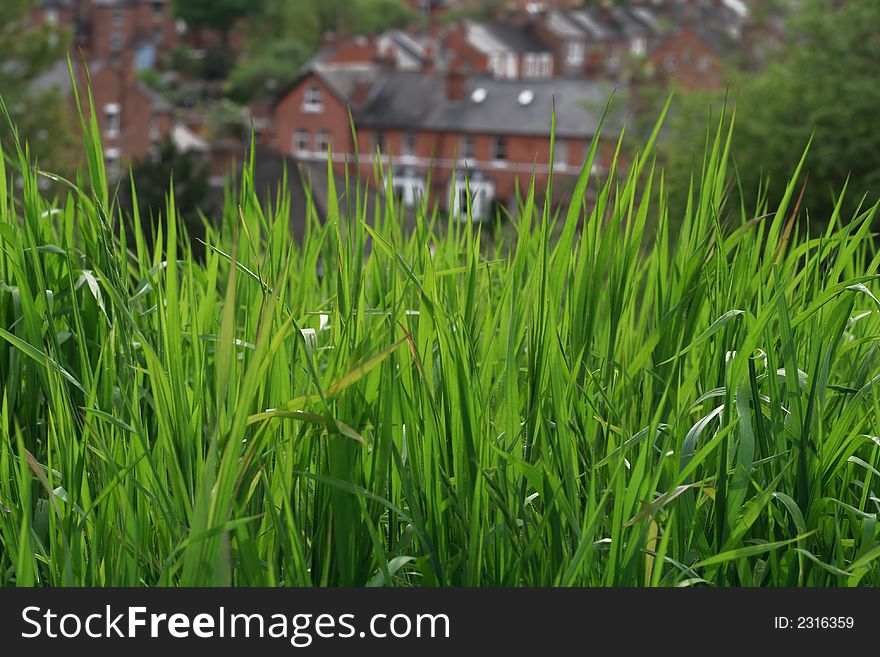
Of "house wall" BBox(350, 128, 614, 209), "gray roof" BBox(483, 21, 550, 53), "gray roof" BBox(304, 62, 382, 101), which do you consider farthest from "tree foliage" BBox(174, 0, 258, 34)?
"house wall" BBox(350, 128, 614, 209)

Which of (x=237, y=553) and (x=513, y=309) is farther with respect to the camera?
(x=513, y=309)

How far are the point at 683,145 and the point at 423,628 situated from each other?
29410 millimetres

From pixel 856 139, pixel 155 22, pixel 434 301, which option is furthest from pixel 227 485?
pixel 155 22

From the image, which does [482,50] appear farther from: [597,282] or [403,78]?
[597,282]

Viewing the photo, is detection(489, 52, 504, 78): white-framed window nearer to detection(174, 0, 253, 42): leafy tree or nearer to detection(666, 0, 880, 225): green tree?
detection(174, 0, 253, 42): leafy tree

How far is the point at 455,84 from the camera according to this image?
48562 mm

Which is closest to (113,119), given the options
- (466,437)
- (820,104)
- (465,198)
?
(820,104)

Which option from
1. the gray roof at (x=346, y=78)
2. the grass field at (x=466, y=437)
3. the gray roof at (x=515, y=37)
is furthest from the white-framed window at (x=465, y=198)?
the gray roof at (x=515, y=37)

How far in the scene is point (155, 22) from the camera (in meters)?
83.4

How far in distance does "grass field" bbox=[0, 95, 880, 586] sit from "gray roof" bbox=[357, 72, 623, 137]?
41981 mm

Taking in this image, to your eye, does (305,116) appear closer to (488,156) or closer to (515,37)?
(488,156)

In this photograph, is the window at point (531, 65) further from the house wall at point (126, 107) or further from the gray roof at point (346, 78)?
the house wall at point (126, 107)

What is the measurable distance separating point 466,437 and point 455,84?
158ft

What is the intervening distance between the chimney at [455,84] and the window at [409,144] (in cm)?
212
